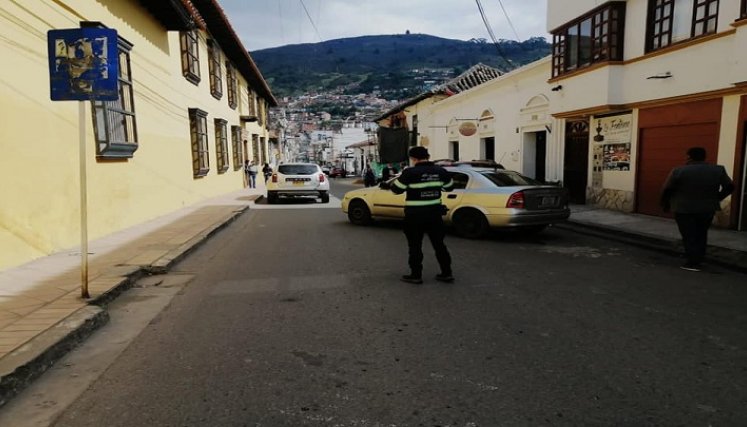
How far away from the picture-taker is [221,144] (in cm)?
1947

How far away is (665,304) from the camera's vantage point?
491cm

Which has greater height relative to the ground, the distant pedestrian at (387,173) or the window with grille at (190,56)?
the window with grille at (190,56)

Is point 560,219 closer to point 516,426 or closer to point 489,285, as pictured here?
point 489,285

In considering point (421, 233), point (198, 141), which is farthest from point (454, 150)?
point (421, 233)

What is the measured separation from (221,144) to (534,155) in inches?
475

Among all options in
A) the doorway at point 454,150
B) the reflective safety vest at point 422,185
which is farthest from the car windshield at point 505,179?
the doorway at point 454,150

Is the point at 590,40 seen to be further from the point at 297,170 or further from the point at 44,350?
the point at 44,350

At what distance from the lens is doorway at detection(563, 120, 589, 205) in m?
14.1

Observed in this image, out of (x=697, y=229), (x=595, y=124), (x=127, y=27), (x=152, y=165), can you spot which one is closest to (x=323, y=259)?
(x=697, y=229)

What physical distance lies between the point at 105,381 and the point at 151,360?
37 centimetres

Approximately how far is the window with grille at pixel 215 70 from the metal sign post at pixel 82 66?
14.3 meters

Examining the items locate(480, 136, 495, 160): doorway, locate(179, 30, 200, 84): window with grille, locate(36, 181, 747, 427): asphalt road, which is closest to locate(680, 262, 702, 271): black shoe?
locate(36, 181, 747, 427): asphalt road

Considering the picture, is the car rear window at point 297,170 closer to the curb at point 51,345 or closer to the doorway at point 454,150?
the doorway at point 454,150

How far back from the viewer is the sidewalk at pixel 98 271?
3.51 metres
